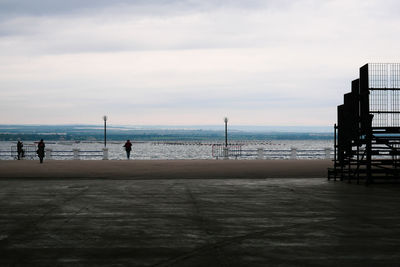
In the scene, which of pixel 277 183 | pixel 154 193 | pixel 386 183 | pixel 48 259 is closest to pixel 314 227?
pixel 48 259

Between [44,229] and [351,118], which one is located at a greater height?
[351,118]

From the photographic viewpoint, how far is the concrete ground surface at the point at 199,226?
8.05 meters

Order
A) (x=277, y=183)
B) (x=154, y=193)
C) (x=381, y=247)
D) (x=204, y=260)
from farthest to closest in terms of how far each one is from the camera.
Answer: (x=277, y=183) < (x=154, y=193) < (x=381, y=247) < (x=204, y=260)

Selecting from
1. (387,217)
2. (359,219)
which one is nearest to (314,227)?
(359,219)

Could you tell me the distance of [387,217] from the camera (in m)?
12.1

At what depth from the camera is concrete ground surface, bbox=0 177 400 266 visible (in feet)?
26.4

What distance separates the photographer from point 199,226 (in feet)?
35.2

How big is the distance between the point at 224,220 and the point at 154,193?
6008 mm

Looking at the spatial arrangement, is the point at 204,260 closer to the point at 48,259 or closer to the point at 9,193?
the point at 48,259

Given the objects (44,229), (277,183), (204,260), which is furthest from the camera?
(277,183)

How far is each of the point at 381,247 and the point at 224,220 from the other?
371 cm

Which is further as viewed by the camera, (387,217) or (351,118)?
(351,118)

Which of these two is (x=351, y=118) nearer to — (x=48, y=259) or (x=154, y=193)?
(x=154, y=193)

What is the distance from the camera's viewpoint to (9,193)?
1728cm
